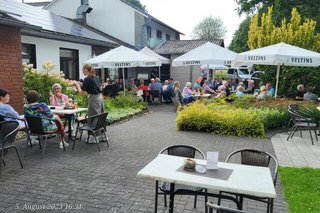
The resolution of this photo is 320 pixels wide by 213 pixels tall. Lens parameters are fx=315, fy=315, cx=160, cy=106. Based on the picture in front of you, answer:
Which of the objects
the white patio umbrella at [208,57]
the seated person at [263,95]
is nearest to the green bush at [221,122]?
the seated person at [263,95]

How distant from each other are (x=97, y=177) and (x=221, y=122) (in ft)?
15.6

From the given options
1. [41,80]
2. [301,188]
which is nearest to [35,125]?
[41,80]

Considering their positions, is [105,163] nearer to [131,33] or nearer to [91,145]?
[91,145]

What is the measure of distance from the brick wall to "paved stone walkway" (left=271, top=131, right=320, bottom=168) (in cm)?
666

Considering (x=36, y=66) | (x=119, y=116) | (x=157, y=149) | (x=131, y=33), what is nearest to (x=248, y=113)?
(x=157, y=149)

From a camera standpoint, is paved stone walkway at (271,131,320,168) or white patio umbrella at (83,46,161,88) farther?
white patio umbrella at (83,46,161,88)

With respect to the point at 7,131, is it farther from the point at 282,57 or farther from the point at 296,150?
the point at 282,57

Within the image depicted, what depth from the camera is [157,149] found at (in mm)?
7074

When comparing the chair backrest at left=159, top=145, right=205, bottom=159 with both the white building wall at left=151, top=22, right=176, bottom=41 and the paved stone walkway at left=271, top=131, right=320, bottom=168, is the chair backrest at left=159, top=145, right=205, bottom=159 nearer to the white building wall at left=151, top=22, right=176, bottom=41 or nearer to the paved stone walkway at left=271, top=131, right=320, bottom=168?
the paved stone walkway at left=271, top=131, right=320, bottom=168

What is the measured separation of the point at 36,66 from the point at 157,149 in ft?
27.1

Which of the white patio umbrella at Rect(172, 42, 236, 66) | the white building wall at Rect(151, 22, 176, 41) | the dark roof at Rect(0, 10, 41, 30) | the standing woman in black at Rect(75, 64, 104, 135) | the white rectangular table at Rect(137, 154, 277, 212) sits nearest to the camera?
the white rectangular table at Rect(137, 154, 277, 212)

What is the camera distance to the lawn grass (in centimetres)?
417

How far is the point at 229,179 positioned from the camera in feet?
9.84

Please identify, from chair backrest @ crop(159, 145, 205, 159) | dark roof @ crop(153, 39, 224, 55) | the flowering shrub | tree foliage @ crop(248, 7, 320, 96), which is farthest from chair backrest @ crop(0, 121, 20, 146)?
dark roof @ crop(153, 39, 224, 55)
